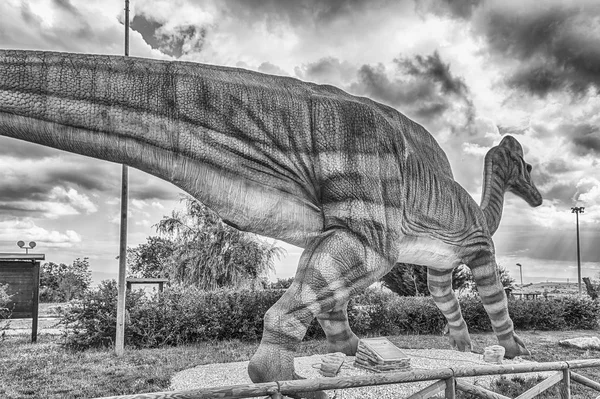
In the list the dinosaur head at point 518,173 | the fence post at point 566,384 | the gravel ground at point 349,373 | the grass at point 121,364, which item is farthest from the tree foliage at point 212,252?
the fence post at point 566,384

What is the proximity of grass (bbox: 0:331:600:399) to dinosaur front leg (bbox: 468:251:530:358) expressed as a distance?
397mm

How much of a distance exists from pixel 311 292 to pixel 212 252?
42.1ft

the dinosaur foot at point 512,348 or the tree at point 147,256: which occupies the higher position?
the tree at point 147,256

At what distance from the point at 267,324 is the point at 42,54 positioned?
5.96 ft

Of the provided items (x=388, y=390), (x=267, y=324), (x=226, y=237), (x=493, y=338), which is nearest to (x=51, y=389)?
(x=388, y=390)

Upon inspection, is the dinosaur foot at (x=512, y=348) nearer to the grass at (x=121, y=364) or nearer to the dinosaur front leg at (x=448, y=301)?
the grass at (x=121, y=364)

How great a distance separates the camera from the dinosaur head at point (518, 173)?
6160mm

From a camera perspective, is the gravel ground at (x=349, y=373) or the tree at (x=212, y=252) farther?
the tree at (x=212, y=252)

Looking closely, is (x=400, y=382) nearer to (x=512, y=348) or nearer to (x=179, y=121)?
(x=179, y=121)

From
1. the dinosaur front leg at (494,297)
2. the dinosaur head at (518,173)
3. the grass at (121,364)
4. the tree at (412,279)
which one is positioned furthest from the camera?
the tree at (412,279)

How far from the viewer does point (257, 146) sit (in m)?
2.70

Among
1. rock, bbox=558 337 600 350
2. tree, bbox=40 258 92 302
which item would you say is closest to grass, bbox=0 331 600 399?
rock, bbox=558 337 600 350

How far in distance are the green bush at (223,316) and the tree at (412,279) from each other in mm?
2338

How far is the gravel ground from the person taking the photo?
4855mm
